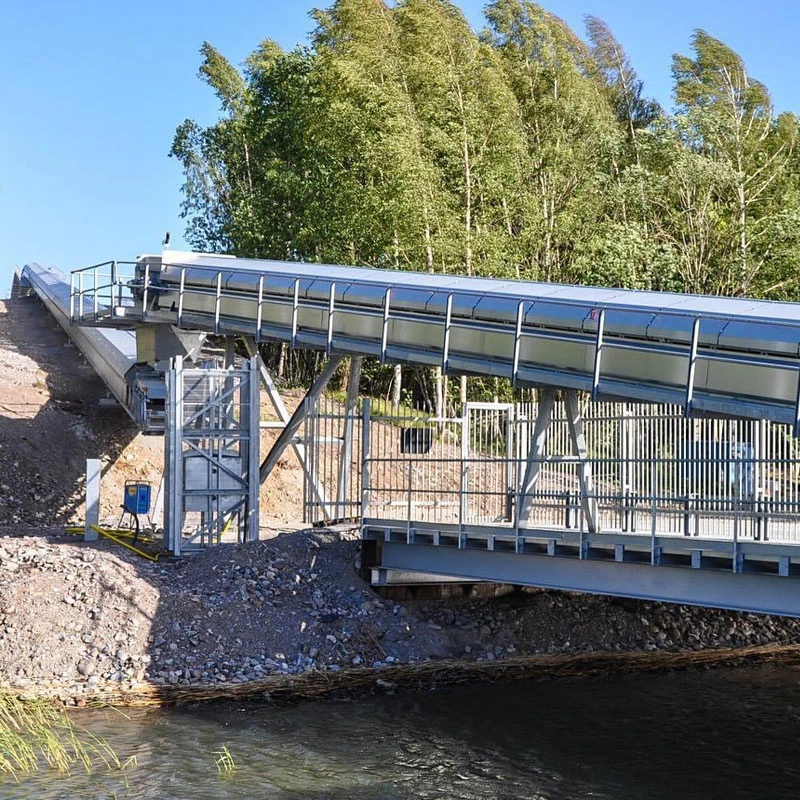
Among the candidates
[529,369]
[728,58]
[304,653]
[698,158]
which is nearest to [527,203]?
[698,158]

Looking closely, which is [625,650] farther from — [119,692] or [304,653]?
[119,692]

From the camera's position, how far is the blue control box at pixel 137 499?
2436 cm

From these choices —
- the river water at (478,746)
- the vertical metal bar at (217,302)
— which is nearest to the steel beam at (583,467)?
the river water at (478,746)

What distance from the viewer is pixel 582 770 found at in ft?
49.3

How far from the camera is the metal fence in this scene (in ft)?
54.3

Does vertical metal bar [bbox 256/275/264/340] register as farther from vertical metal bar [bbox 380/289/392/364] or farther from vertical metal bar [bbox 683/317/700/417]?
vertical metal bar [bbox 683/317/700/417]

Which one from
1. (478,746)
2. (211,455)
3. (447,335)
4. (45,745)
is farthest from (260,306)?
(478,746)

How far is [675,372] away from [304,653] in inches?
303

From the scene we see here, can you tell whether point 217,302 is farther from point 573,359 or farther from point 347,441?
point 573,359

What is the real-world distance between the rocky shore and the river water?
49.3 inches

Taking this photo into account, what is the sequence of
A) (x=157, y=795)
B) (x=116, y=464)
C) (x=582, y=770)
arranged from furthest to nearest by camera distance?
(x=116, y=464), (x=582, y=770), (x=157, y=795)

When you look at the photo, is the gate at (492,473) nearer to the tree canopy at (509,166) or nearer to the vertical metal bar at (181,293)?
the vertical metal bar at (181,293)

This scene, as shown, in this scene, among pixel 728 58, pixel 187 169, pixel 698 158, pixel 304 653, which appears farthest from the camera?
pixel 187 169

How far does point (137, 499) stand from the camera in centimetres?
2442
